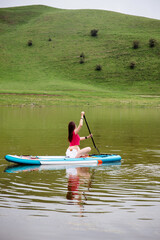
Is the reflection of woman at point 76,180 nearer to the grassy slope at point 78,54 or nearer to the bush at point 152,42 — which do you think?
the grassy slope at point 78,54

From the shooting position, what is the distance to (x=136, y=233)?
854cm

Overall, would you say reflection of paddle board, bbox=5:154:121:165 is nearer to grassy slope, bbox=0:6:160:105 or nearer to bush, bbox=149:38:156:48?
grassy slope, bbox=0:6:160:105

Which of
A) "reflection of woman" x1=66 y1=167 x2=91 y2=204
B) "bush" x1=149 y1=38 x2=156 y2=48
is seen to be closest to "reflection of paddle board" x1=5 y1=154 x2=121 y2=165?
"reflection of woman" x1=66 y1=167 x2=91 y2=204

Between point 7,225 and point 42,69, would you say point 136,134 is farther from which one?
point 42,69

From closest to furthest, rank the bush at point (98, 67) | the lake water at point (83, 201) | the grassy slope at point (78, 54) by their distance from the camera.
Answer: the lake water at point (83, 201), the grassy slope at point (78, 54), the bush at point (98, 67)

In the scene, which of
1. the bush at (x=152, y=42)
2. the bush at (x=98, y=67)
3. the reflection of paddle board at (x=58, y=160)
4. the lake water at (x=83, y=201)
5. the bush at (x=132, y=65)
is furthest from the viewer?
the bush at (x=152, y=42)

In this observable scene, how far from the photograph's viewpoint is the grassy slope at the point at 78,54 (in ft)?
351

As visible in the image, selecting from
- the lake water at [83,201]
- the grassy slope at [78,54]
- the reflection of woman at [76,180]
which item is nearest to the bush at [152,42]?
the grassy slope at [78,54]

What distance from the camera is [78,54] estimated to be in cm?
12850

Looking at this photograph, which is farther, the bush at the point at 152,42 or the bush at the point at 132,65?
the bush at the point at 152,42

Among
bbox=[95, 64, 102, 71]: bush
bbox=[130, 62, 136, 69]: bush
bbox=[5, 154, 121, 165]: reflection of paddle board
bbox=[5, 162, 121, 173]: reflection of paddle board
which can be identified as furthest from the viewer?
bbox=[95, 64, 102, 71]: bush

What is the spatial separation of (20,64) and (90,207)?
4632 inches

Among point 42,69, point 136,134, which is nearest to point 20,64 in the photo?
point 42,69

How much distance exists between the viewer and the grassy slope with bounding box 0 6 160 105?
351 ft
